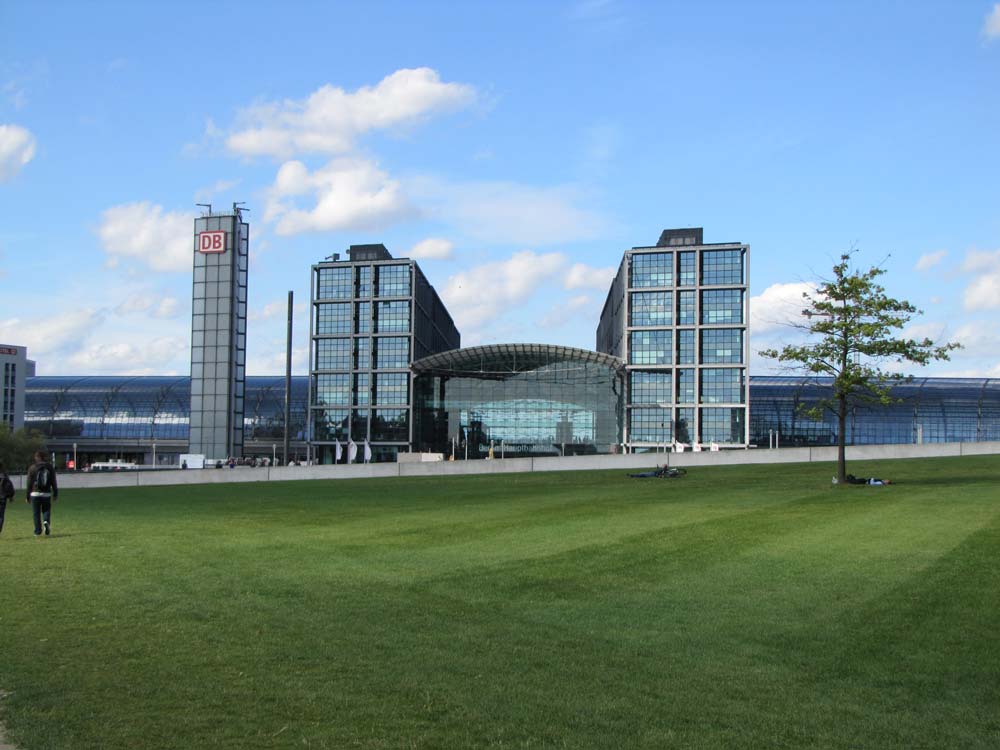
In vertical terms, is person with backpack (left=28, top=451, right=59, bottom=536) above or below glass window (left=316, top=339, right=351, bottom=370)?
below

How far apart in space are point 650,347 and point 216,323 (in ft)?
157

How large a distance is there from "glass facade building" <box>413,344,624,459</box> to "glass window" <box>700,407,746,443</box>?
1057 cm

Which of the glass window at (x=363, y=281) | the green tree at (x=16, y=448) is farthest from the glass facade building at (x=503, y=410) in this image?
the green tree at (x=16, y=448)

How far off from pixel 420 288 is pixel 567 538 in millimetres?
95116

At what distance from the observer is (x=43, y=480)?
2106 centimetres

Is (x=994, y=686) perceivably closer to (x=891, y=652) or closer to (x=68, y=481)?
(x=891, y=652)

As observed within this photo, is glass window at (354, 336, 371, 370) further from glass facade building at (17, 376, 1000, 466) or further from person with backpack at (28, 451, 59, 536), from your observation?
person with backpack at (28, 451, 59, 536)

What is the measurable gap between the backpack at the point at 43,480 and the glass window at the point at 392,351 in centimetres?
8775

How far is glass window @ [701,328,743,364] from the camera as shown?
4107 inches

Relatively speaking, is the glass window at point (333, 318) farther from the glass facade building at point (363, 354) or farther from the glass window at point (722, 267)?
the glass window at point (722, 267)

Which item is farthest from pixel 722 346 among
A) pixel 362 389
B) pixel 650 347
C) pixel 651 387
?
pixel 362 389

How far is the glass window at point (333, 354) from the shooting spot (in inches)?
4323

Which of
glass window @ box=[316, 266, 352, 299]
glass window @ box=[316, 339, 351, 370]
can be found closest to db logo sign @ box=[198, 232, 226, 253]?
glass window @ box=[316, 266, 352, 299]

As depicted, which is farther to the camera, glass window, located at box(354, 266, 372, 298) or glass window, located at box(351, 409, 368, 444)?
glass window, located at box(354, 266, 372, 298)
